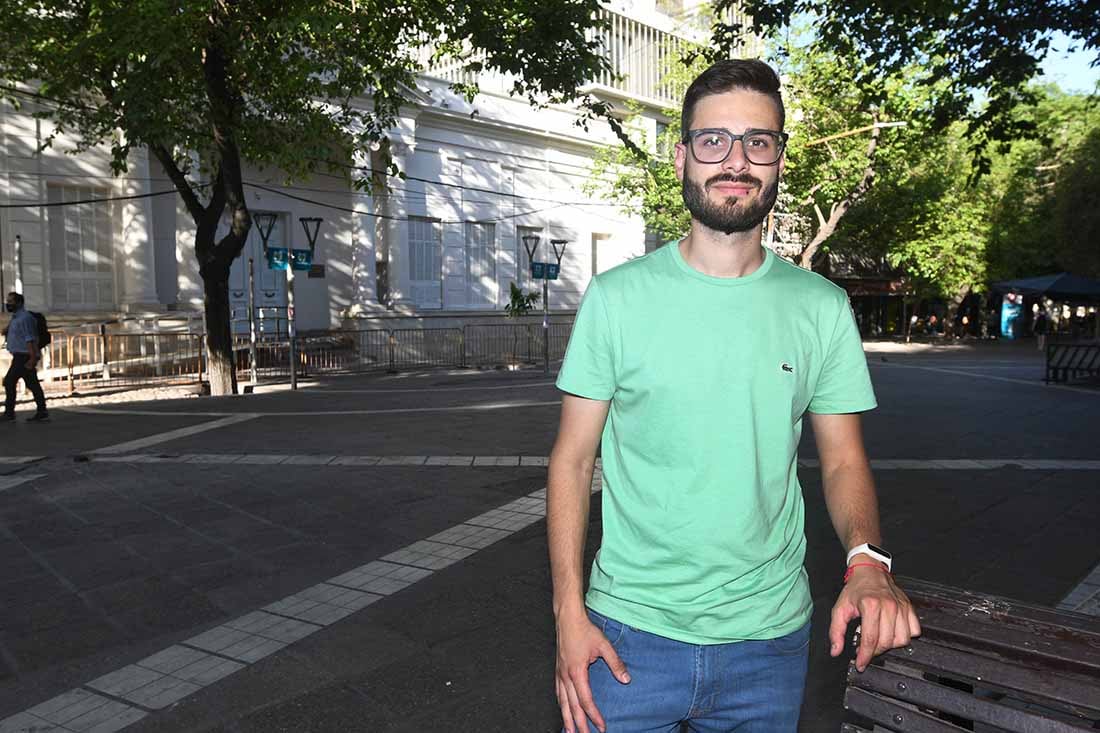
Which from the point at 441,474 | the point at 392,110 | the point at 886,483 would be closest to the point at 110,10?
the point at 392,110

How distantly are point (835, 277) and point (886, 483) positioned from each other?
3444 centimetres

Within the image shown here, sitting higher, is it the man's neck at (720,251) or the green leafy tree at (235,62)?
the green leafy tree at (235,62)

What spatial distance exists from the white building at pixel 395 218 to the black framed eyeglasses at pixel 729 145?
463 inches

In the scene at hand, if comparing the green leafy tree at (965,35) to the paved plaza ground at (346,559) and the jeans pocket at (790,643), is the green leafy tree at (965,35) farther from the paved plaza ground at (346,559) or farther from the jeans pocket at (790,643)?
the jeans pocket at (790,643)

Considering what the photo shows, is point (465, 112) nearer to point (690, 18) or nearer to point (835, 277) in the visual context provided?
point (690, 18)

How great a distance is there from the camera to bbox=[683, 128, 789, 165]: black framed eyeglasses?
6.10ft

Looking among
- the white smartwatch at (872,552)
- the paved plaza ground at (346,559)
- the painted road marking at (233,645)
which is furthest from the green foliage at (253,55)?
the white smartwatch at (872,552)

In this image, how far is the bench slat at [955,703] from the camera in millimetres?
1604

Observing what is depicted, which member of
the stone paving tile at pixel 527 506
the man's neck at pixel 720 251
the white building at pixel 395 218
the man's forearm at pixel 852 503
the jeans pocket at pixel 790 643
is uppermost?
the white building at pixel 395 218

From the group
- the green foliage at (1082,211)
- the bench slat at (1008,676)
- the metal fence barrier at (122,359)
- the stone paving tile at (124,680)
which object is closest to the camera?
the bench slat at (1008,676)

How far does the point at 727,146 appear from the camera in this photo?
6.11 ft

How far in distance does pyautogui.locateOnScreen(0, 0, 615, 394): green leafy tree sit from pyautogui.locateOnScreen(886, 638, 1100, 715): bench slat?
9770mm

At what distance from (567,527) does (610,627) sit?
233 mm

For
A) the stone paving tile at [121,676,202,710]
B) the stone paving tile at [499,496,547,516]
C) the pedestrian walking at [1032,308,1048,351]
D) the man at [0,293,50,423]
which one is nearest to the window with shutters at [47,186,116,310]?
the man at [0,293,50,423]
